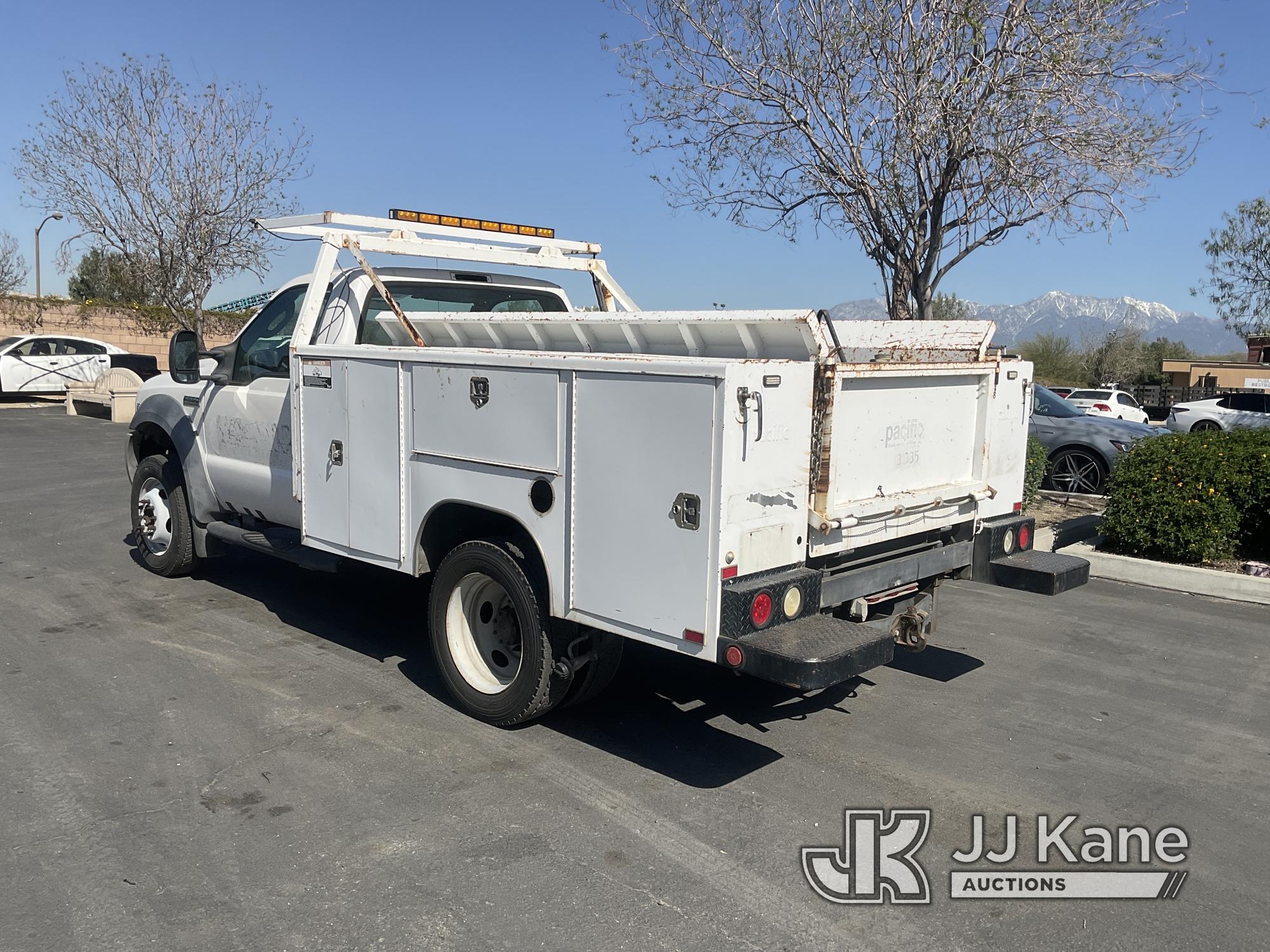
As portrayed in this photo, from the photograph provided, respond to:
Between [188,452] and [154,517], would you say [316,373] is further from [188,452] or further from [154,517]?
[154,517]

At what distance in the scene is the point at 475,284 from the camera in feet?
21.4

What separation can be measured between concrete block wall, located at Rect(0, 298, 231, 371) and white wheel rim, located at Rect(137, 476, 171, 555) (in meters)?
24.6

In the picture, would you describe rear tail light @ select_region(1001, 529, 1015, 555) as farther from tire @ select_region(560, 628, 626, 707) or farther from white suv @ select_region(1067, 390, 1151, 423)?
white suv @ select_region(1067, 390, 1151, 423)

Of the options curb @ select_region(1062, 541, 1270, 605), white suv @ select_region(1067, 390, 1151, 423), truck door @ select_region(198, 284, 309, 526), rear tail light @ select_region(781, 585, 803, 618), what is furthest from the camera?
white suv @ select_region(1067, 390, 1151, 423)

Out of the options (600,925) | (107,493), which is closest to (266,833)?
(600,925)

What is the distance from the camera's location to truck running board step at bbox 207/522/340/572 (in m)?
5.89

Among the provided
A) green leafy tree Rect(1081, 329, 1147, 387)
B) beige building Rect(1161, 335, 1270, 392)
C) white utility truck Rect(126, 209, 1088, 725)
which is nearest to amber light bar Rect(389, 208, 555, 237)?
white utility truck Rect(126, 209, 1088, 725)

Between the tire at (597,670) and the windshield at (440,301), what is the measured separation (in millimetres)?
2345

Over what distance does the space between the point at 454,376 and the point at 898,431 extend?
2.05 m

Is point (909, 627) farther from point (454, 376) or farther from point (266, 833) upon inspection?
point (266, 833)

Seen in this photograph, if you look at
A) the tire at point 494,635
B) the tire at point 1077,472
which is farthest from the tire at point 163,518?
the tire at point 1077,472

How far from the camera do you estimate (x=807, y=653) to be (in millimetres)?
3744

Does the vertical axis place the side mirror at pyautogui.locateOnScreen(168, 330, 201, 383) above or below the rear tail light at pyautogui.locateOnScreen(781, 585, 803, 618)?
above

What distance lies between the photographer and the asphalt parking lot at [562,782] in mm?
3365
